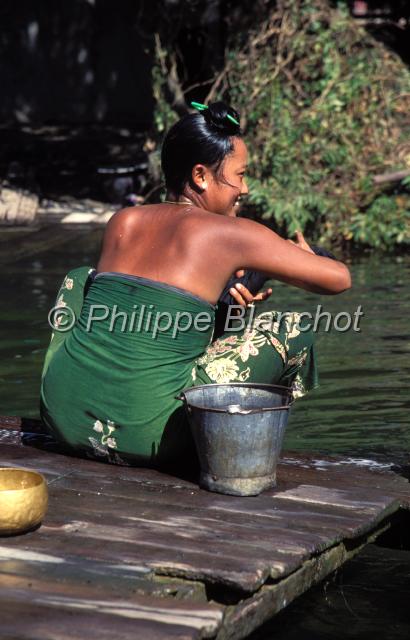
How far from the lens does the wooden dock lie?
3.19 meters

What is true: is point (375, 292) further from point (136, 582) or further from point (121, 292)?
point (136, 582)

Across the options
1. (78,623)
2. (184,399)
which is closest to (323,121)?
(184,399)

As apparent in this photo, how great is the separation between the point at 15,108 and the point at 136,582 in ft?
65.0

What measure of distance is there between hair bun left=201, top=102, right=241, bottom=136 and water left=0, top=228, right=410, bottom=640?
5.11 ft

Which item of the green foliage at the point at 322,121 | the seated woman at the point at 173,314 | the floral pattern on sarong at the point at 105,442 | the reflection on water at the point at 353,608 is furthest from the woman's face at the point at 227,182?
the green foliage at the point at 322,121

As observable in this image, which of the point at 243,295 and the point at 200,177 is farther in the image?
the point at 243,295

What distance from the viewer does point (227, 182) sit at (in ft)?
14.9

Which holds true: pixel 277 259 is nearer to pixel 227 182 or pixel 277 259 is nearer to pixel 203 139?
pixel 227 182

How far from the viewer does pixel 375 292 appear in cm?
984

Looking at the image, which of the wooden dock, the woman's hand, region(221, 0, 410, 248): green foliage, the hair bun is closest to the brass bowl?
the wooden dock

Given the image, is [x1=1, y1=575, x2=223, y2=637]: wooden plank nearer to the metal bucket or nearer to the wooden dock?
the wooden dock

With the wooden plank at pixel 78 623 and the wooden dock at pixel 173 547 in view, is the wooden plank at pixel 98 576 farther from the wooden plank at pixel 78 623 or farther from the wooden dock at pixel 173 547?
the wooden plank at pixel 78 623

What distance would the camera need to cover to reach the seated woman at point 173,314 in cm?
437

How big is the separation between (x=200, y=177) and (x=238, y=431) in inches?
40.1
